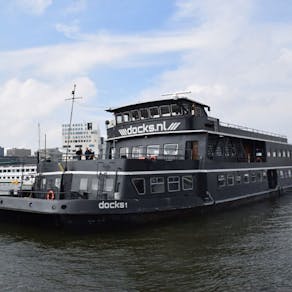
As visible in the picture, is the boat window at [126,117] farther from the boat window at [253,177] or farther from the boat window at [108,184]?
the boat window at [253,177]

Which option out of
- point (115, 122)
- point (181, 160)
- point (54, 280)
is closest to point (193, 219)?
point (181, 160)

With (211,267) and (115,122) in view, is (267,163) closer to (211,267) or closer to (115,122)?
(115,122)

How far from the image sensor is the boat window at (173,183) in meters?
15.8

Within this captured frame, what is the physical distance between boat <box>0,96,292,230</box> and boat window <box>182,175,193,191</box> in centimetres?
5

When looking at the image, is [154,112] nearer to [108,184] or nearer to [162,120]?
[162,120]

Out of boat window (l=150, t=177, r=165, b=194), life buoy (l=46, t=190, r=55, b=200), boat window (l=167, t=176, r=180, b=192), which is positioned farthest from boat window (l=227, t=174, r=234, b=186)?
life buoy (l=46, t=190, r=55, b=200)

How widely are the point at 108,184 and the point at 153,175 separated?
191cm

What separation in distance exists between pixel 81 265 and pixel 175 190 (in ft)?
23.2

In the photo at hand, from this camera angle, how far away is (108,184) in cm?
1448

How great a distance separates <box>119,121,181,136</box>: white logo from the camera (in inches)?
718

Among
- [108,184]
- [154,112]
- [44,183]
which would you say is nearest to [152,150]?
[154,112]

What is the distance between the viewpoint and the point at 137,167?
1457 cm

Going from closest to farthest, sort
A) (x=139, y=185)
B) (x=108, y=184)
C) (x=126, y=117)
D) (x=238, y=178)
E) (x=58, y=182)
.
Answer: (x=108, y=184), (x=139, y=185), (x=58, y=182), (x=126, y=117), (x=238, y=178)

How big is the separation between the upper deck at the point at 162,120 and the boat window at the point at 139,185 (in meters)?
4.26
